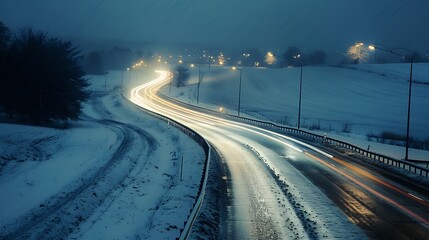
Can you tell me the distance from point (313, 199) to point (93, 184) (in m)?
11.7

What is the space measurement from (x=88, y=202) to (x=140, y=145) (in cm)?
1975

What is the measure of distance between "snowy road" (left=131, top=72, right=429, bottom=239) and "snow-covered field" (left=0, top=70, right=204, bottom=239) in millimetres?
2525

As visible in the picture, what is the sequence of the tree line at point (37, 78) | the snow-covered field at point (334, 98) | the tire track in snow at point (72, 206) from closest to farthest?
1. the tire track in snow at point (72, 206)
2. the tree line at point (37, 78)
3. the snow-covered field at point (334, 98)

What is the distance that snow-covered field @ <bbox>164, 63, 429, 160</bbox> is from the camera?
65.8 m

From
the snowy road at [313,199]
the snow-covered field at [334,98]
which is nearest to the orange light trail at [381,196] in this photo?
the snowy road at [313,199]

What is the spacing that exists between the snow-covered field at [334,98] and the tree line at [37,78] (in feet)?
107

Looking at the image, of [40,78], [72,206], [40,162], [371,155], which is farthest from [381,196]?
[40,78]

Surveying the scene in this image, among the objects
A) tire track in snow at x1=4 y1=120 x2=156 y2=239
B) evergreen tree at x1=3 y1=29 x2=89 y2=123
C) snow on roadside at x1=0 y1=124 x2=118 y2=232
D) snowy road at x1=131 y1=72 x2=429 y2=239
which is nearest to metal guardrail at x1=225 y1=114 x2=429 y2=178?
snowy road at x1=131 y1=72 x2=429 y2=239

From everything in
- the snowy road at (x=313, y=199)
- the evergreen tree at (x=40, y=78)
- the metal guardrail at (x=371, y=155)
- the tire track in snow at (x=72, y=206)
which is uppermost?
the evergreen tree at (x=40, y=78)

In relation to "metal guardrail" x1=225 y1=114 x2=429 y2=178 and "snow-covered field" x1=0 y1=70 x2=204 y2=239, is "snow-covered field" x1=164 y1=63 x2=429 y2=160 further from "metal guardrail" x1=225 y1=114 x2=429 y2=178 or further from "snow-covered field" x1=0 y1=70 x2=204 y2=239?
"snow-covered field" x1=0 y1=70 x2=204 y2=239

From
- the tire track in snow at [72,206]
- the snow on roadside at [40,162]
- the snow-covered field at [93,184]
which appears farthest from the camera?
the snow on roadside at [40,162]

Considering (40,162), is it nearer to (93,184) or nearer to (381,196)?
(93,184)

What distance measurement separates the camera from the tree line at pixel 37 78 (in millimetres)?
47062

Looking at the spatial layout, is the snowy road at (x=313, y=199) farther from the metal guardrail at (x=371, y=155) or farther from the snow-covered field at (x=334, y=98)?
the snow-covered field at (x=334, y=98)
